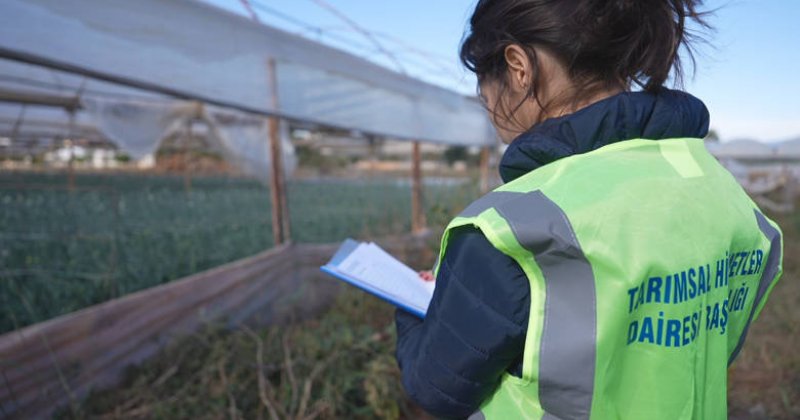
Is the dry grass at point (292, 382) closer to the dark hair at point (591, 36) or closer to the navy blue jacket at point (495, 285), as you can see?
the navy blue jacket at point (495, 285)

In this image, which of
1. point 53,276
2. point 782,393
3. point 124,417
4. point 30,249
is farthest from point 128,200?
point 782,393

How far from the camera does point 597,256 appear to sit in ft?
2.05

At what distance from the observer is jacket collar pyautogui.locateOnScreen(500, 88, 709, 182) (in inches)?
28.5

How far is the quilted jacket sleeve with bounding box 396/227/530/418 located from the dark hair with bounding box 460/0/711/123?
10.9 inches

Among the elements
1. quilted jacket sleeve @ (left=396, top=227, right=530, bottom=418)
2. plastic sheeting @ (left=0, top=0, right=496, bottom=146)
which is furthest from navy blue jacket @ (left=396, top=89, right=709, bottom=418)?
plastic sheeting @ (left=0, top=0, right=496, bottom=146)

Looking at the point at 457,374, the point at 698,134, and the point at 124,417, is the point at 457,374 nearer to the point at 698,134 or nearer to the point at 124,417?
the point at 698,134

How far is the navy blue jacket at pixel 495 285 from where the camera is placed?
67 centimetres

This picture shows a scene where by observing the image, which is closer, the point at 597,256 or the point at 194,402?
the point at 597,256

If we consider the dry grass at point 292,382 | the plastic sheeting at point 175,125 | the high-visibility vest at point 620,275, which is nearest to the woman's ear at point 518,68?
the high-visibility vest at point 620,275

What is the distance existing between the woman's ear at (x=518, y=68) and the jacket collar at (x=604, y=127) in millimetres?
75

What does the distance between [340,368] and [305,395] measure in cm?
36

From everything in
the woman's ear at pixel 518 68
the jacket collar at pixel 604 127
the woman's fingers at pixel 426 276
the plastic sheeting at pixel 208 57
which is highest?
the plastic sheeting at pixel 208 57

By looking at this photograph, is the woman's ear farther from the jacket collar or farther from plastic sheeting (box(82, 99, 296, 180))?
plastic sheeting (box(82, 99, 296, 180))

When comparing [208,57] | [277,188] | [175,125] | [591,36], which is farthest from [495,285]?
[175,125]
